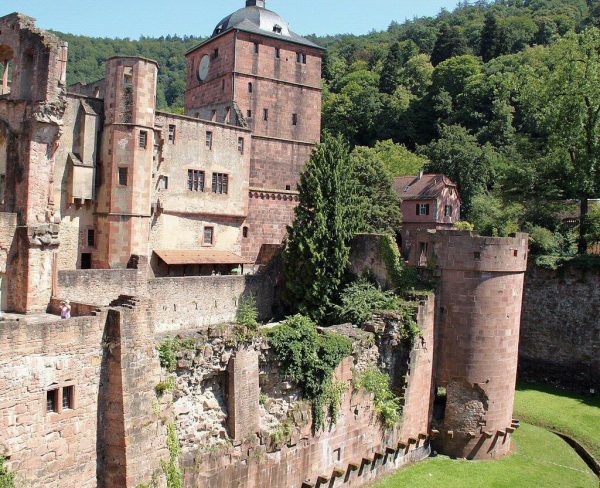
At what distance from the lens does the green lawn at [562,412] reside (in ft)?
75.3

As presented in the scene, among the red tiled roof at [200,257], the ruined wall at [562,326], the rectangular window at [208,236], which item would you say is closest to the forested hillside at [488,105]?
the ruined wall at [562,326]

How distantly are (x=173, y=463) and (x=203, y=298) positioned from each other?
37.6ft

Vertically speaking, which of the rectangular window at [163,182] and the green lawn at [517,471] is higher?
the rectangular window at [163,182]

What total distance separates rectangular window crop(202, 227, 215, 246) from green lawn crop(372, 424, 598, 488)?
49.9 ft

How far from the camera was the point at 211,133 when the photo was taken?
31.5 meters

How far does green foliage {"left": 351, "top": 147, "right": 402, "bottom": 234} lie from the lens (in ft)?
122

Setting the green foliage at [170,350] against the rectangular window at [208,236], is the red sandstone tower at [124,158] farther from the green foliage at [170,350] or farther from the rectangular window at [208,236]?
the green foliage at [170,350]

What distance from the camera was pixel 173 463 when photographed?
15.0 m

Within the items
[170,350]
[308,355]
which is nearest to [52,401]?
[170,350]

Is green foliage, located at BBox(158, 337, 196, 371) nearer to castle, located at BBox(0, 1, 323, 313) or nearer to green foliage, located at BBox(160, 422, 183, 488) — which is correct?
green foliage, located at BBox(160, 422, 183, 488)

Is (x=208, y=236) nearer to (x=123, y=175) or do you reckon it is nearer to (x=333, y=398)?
(x=123, y=175)

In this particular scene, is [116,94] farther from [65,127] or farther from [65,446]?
[65,446]

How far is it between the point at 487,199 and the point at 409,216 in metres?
7.49

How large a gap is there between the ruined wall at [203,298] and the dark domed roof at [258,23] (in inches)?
629
